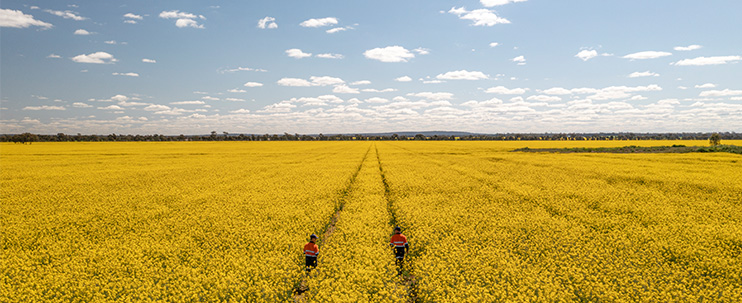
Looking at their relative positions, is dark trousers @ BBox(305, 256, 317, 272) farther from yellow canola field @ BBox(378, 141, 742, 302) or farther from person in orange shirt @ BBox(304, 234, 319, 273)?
yellow canola field @ BBox(378, 141, 742, 302)

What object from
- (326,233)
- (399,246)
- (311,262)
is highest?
(399,246)

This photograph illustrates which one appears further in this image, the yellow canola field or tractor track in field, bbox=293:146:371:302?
tractor track in field, bbox=293:146:371:302

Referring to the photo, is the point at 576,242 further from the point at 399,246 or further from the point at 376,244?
the point at 376,244

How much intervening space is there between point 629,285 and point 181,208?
17.0 meters

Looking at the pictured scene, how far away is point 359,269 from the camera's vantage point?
339 inches

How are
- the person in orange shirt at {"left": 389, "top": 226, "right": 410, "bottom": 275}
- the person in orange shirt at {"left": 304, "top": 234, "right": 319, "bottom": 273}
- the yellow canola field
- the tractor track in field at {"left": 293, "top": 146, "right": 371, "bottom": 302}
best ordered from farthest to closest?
the person in orange shirt at {"left": 389, "top": 226, "right": 410, "bottom": 275} < the person in orange shirt at {"left": 304, "top": 234, "right": 319, "bottom": 273} < the tractor track in field at {"left": 293, "top": 146, "right": 371, "bottom": 302} < the yellow canola field

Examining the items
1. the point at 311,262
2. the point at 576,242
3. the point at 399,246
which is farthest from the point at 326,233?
the point at 576,242

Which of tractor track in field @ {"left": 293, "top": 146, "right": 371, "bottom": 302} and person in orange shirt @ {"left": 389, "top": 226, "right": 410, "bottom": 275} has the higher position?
person in orange shirt @ {"left": 389, "top": 226, "right": 410, "bottom": 275}

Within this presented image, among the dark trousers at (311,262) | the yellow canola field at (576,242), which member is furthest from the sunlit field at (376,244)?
the dark trousers at (311,262)

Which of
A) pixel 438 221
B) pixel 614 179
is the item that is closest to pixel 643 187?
pixel 614 179

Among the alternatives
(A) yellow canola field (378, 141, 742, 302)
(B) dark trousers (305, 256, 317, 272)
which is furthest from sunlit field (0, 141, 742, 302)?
(B) dark trousers (305, 256, 317, 272)

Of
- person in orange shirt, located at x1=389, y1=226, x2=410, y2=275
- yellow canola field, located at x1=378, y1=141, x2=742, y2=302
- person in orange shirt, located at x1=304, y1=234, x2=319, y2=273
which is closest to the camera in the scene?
yellow canola field, located at x1=378, y1=141, x2=742, y2=302

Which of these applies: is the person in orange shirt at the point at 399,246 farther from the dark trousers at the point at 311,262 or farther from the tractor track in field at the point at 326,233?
the tractor track in field at the point at 326,233

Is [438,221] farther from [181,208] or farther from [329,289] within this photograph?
[181,208]
